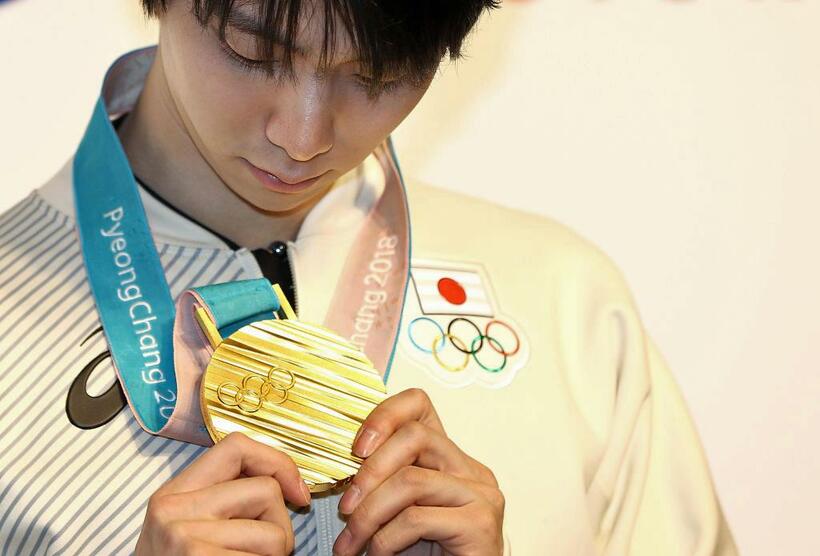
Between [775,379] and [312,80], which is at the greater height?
[312,80]

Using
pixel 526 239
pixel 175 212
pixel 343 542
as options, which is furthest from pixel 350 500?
pixel 526 239

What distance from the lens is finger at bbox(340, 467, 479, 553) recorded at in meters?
0.93

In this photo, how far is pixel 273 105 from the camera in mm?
988

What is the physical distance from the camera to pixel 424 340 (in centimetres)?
119

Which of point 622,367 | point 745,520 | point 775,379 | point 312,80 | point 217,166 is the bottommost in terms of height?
point 745,520

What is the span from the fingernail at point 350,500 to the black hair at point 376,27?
316 mm

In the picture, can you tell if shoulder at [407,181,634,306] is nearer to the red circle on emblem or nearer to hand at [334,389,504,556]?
the red circle on emblem

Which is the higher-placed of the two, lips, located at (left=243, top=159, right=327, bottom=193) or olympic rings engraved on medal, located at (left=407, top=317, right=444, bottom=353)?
lips, located at (left=243, top=159, right=327, bottom=193)

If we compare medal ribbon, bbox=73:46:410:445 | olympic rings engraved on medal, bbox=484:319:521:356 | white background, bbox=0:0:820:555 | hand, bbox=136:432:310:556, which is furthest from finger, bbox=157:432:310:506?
white background, bbox=0:0:820:555

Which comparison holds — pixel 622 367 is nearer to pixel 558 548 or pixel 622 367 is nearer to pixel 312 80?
pixel 558 548

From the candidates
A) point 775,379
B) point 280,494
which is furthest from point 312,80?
point 775,379

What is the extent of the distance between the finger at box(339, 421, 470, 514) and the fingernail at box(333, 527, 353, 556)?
0.8 inches

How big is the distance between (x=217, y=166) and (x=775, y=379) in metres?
0.80

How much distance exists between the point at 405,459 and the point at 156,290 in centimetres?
29
